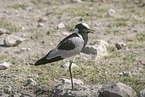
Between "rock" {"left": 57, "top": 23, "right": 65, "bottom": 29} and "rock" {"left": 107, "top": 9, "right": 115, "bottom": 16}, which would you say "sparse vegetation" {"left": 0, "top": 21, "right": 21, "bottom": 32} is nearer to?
"rock" {"left": 57, "top": 23, "right": 65, "bottom": 29}

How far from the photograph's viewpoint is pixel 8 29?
21.6ft

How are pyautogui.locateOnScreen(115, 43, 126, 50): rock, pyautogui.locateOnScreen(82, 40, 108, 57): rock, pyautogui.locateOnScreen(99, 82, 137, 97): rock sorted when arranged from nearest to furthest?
pyautogui.locateOnScreen(99, 82, 137, 97): rock, pyautogui.locateOnScreen(82, 40, 108, 57): rock, pyautogui.locateOnScreen(115, 43, 126, 50): rock

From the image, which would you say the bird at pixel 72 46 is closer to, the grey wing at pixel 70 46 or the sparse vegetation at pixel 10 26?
the grey wing at pixel 70 46

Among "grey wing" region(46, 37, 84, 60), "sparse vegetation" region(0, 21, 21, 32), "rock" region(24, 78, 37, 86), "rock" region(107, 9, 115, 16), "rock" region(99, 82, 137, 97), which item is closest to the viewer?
"rock" region(99, 82, 137, 97)

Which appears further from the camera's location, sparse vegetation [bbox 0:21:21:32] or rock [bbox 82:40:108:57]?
sparse vegetation [bbox 0:21:21:32]

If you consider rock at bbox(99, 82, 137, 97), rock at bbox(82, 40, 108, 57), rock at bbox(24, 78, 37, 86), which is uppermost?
rock at bbox(82, 40, 108, 57)

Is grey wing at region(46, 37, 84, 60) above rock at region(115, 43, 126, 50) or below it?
above

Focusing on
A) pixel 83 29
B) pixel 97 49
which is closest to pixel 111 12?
pixel 97 49

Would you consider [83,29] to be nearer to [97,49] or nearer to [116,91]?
[116,91]

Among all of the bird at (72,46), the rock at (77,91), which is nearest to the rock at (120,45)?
the bird at (72,46)

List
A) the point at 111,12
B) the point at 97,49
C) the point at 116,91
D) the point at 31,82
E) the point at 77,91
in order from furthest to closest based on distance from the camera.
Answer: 1. the point at 111,12
2. the point at 97,49
3. the point at 31,82
4. the point at 77,91
5. the point at 116,91

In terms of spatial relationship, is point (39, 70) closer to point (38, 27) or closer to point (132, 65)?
point (132, 65)

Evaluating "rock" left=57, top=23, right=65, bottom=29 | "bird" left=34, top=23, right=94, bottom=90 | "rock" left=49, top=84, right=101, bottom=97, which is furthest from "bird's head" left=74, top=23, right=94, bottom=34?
"rock" left=57, top=23, right=65, bottom=29

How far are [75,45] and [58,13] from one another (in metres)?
4.95
